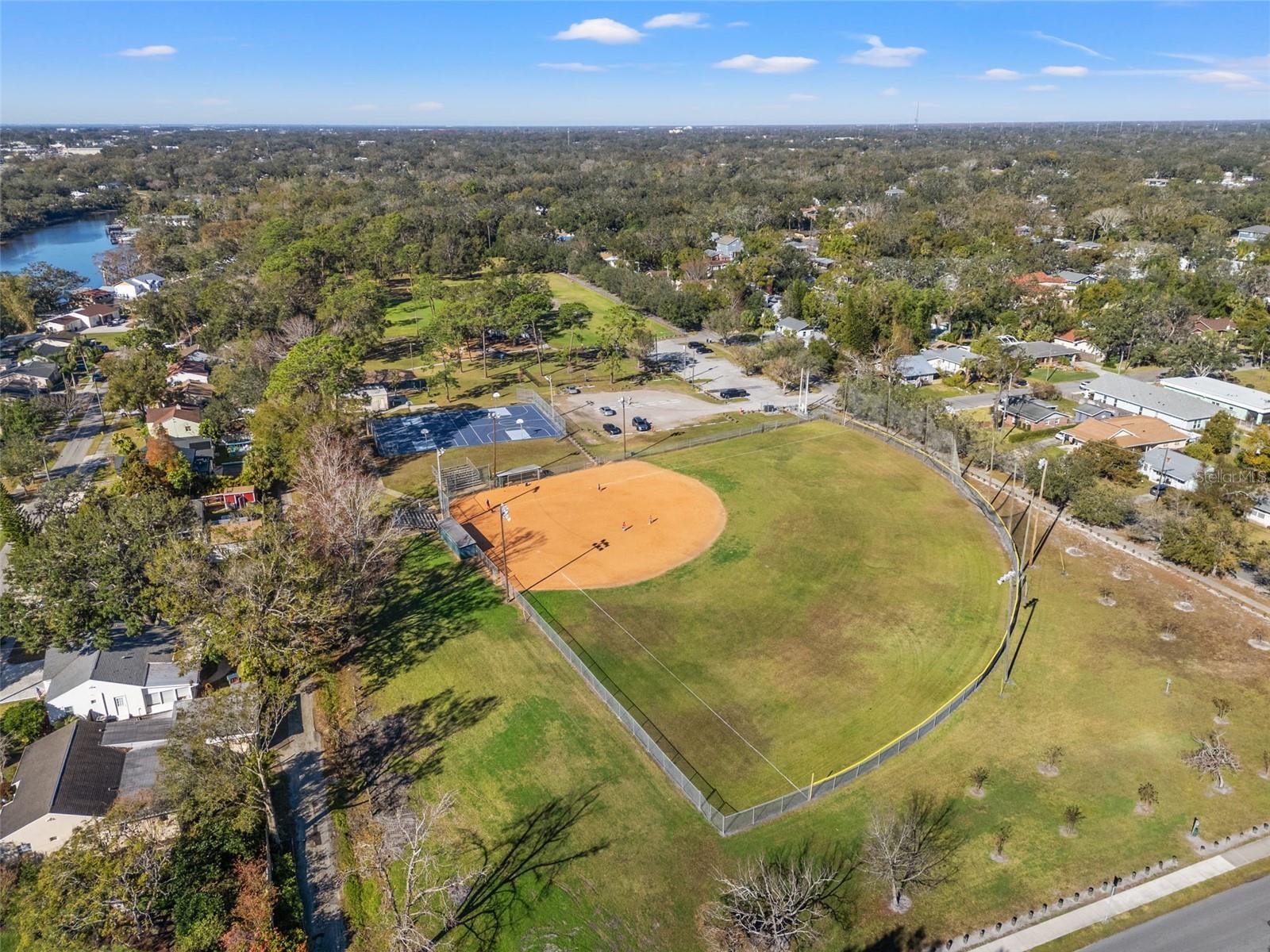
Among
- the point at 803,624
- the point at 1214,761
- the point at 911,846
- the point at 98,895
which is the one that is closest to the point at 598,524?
the point at 803,624

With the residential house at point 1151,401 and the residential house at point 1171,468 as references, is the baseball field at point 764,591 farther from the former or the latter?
the residential house at point 1151,401

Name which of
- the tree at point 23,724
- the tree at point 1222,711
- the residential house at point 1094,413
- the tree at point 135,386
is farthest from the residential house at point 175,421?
the residential house at point 1094,413

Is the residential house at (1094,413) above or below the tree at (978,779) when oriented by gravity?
above

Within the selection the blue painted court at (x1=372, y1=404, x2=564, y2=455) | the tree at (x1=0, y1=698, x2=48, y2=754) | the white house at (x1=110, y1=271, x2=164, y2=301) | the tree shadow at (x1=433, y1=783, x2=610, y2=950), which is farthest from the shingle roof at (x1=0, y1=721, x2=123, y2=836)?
the white house at (x1=110, y1=271, x2=164, y2=301)

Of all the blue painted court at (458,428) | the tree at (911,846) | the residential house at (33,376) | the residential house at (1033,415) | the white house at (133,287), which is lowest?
the tree at (911,846)

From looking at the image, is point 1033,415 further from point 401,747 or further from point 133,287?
point 133,287

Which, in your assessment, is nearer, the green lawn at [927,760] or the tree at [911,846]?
the tree at [911,846]
